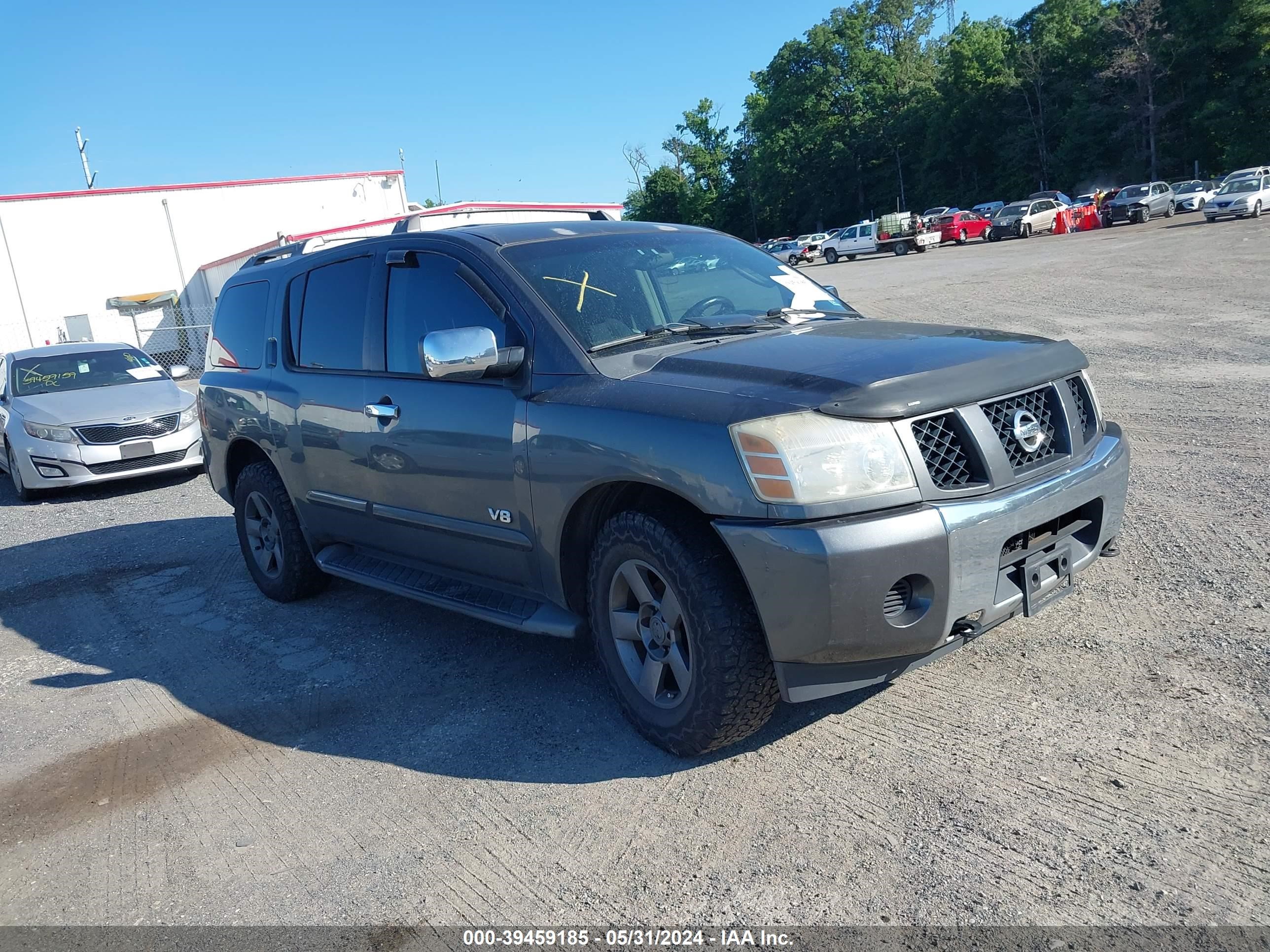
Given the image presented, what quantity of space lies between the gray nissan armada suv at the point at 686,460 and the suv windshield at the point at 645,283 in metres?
0.02

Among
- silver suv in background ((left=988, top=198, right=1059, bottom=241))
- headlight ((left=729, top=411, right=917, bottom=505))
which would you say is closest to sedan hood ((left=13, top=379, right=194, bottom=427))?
headlight ((left=729, top=411, right=917, bottom=505))

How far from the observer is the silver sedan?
9906mm

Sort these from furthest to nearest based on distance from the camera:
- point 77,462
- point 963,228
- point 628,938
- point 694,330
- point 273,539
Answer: point 963,228, point 77,462, point 273,539, point 694,330, point 628,938

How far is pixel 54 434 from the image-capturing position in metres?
9.95

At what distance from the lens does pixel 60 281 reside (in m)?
35.0

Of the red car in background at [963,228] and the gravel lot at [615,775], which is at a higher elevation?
the red car in background at [963,228]

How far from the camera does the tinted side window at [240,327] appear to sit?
5.74 meters

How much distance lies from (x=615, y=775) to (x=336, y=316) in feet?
9.22

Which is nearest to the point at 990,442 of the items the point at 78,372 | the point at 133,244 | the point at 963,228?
the point at 78,372

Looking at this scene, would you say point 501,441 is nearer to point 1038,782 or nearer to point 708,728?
point 708,728

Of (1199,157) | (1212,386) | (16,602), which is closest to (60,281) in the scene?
(16,602)

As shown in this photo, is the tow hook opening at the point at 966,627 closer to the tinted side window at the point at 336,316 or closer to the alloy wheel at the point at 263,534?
the tinted side window at the point at 336,316

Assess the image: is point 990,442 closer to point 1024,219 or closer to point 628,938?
point 628,938

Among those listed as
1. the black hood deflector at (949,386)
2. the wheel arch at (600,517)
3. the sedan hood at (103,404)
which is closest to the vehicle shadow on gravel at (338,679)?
the wheel arch at (600,517)
